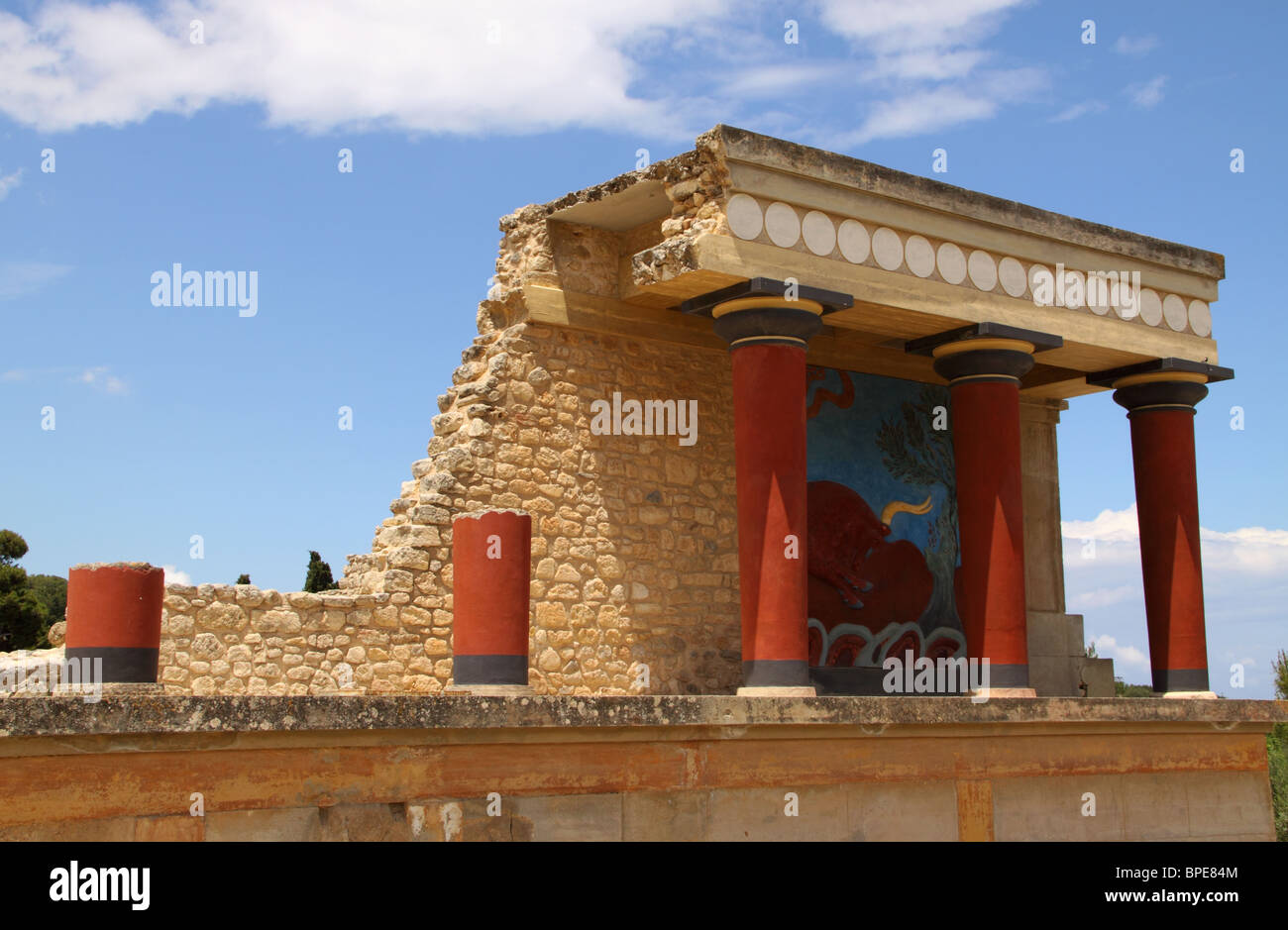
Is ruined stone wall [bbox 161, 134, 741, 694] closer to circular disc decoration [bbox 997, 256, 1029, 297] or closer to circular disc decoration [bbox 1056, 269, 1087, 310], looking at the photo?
circular disc decoration [bbox 997, 256, 1029, 297]

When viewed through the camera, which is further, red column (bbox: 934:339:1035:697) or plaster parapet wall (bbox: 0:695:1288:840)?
red column (bbox: 934:339:1035:697)

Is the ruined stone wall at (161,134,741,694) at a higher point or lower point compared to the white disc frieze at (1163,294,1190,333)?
lower

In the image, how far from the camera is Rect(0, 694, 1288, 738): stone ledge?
213 inches

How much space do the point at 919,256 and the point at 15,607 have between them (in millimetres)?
15753

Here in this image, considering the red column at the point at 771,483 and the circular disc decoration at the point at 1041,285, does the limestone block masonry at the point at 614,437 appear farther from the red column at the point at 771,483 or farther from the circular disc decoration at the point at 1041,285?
the red column at the point at 771,483

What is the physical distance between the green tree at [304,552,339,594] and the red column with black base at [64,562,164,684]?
1224 cm

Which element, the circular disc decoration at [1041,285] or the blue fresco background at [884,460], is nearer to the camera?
the circular disc decoration at [1041,285]

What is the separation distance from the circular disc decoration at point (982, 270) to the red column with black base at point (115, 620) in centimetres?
716

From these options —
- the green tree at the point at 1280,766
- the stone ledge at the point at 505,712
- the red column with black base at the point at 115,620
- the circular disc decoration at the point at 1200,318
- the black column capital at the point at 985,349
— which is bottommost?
the green tree at the point at 1280,766

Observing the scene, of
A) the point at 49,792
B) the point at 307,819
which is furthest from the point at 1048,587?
the point at 49,792

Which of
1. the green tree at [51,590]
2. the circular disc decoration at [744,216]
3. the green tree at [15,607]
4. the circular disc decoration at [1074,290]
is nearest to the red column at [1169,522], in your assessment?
the circular disc decoration at [1074,290]

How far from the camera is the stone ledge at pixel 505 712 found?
5422mm

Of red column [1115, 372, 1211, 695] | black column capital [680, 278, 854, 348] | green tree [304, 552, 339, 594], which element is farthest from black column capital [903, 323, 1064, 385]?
green tree [304, 552, 339, 594]
